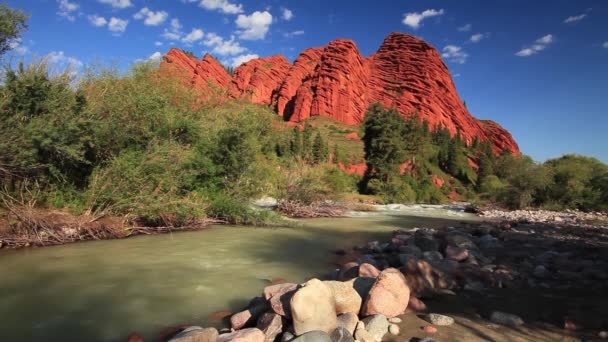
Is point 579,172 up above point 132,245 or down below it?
above

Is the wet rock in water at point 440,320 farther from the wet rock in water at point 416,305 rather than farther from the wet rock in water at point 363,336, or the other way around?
the wet rock in water at point 363,336

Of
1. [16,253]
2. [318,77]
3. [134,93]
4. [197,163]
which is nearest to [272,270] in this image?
[16,253]

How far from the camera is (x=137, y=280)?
632cm

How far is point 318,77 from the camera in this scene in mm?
108000

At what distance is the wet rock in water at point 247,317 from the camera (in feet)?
14.1

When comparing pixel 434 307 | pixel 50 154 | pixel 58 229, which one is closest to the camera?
pixel 434 307

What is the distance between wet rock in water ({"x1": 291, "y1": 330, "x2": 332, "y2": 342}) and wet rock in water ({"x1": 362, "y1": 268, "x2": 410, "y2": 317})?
1.00m

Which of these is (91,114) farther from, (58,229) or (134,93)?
(58,229)

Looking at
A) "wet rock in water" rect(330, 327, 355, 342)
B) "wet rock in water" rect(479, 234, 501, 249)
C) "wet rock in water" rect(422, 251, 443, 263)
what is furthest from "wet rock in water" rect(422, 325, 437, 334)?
"wet rock in water" rect(479, 234, 501, 249)

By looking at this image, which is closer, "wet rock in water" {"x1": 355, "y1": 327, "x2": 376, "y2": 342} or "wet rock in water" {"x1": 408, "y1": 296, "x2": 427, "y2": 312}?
"wet rock in water" {"x1": 355, "y1": 327, "x2": 376, "y2": 342}

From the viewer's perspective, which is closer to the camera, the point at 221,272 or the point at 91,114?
the point at 221,272

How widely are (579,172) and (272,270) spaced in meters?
36.9

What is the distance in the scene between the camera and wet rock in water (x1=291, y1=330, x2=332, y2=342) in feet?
11.4

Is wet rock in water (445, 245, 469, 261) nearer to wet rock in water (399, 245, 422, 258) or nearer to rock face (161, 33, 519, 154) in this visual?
wet rock in water (399, 245, 422, 258)
